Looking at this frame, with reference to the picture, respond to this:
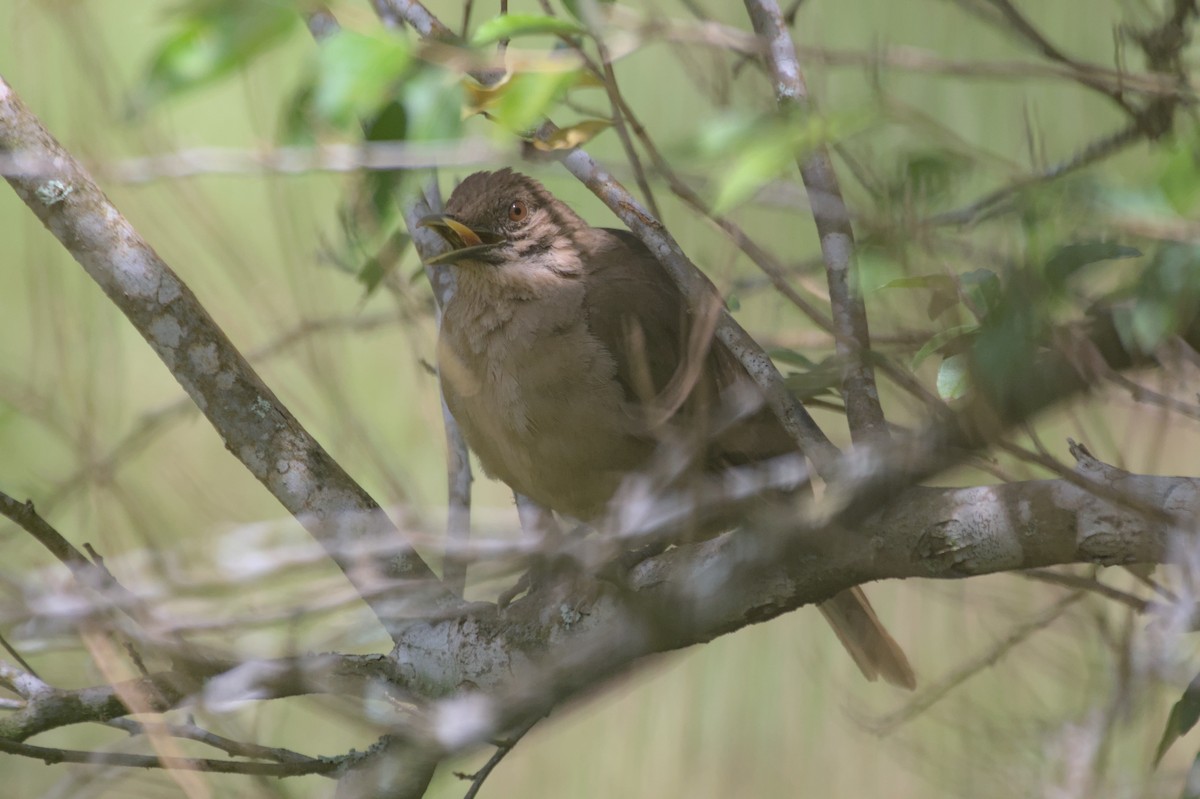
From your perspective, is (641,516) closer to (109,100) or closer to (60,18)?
(109,100)

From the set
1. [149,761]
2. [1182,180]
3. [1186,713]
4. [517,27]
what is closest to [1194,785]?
[1186,713]

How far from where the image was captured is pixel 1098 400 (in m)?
2.22

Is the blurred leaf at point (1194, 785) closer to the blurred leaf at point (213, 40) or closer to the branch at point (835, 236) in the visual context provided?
the branch at point (835, 236)

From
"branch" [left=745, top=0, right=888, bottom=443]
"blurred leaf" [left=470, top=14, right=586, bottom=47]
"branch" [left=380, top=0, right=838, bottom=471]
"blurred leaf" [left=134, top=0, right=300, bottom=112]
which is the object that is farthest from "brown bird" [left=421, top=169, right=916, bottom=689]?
"blurred leaf" [left=134, top=0, right=300, bottom=112]

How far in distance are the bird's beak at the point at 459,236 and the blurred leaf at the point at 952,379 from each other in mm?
1678

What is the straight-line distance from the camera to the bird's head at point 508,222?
3.76 metres

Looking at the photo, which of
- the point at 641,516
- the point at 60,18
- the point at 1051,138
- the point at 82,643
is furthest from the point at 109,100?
the point at 1051,138

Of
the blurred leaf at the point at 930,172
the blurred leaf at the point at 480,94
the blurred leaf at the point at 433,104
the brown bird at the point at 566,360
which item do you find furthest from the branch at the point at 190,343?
the blurred leaf at the point at 930,172

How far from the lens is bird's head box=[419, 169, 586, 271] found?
3.76 m

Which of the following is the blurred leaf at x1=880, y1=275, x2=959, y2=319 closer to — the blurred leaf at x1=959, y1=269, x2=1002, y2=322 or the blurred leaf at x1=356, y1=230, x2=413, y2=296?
the blurred leaf at x1=959, y1=269, x2=1002, y2=322

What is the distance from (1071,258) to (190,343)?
84.4 inches

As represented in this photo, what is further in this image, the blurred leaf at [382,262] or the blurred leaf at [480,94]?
the blurred leaf at [382,262]

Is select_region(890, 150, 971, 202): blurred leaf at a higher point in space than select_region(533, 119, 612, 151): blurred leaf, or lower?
lower

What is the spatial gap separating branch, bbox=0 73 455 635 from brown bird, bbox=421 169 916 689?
53cm
